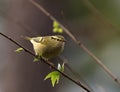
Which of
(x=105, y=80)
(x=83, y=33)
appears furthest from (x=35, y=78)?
(x=83, y=33)

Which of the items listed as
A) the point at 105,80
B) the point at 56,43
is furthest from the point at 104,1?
the point at 56,43

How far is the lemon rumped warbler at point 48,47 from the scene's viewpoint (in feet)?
10.2

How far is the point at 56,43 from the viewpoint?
10.6ft

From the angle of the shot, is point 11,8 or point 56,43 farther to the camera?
point 11,8

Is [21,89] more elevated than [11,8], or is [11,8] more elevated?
[11,8]

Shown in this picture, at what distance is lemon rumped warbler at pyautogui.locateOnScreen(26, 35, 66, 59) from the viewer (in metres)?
3.12

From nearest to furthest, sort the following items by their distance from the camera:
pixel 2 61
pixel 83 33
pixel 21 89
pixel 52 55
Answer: pixel 52 55 → pixel 21 89 → pixel 2 61 → pixel 83 33

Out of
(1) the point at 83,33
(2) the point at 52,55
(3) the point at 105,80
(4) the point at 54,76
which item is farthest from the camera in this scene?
(1) the point at 83,33

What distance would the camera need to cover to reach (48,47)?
10.5 ft

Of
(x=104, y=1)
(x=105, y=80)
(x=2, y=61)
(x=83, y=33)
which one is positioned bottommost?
(x=2, y=61)

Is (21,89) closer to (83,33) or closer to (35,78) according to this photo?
(35,78)

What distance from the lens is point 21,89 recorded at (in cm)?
577

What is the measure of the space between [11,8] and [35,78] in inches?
34.3

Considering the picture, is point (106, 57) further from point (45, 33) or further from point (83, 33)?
point (45, 33)
